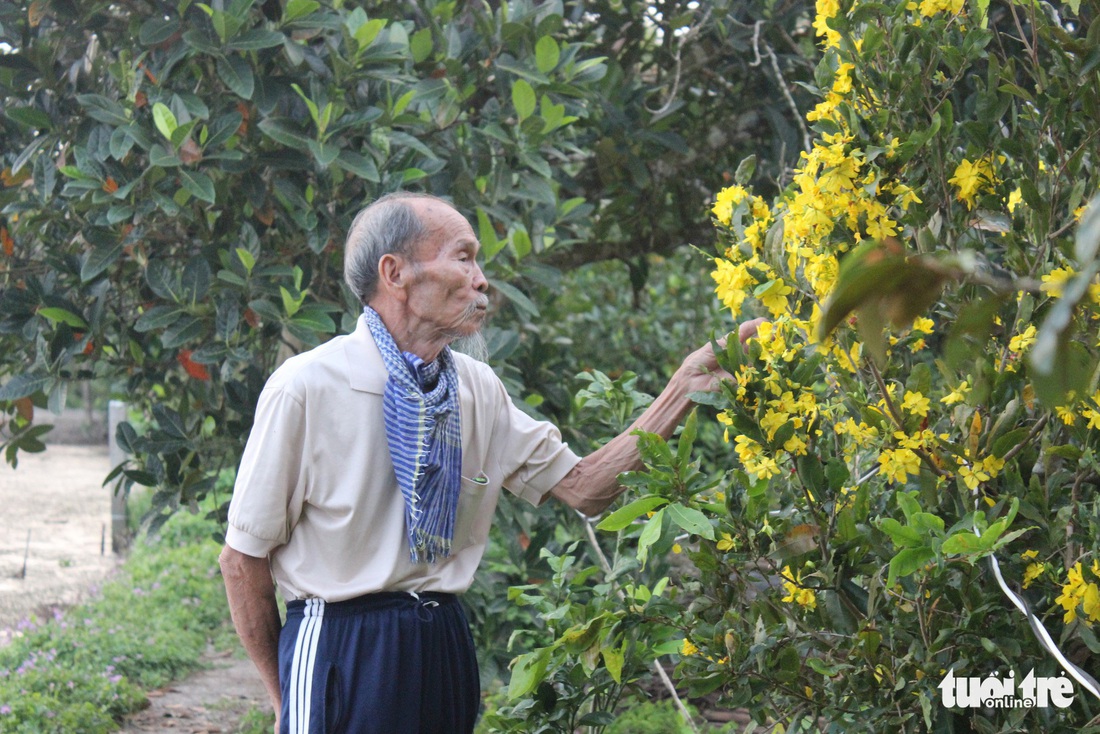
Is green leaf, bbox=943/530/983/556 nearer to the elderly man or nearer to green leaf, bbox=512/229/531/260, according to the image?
the elderly man

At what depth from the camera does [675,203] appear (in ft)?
15.3

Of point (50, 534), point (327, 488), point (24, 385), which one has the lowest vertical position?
point (50, 534)

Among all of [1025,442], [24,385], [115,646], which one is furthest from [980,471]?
[115,646]

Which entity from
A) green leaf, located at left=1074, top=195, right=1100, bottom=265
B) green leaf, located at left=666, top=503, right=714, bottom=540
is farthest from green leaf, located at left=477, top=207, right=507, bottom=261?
green leaf, located at left=1074, top=195, right=1100, bottom=265

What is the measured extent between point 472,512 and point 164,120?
1.43 metres

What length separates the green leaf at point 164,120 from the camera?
3.04 metres

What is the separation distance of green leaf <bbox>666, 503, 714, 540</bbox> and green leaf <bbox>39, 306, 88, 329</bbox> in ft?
7.02

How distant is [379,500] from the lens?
7.19 ft

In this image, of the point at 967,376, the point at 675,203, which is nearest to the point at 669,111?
the point at 675,203

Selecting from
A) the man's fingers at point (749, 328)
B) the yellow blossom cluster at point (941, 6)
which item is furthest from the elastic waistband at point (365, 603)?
the yellow blossom cluster at point (941, 6)

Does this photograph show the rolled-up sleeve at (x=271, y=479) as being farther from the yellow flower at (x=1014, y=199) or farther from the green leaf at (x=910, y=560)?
the yellow flower at (x=1014, y=199)

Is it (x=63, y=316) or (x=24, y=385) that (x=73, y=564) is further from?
(x=63, y=316)

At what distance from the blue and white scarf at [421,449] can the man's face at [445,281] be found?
3.4 inches

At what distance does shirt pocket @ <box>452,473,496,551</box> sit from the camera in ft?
7.60
